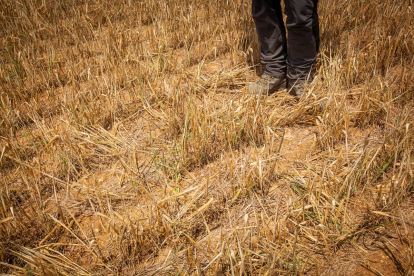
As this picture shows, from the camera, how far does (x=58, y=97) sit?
2.38 meters

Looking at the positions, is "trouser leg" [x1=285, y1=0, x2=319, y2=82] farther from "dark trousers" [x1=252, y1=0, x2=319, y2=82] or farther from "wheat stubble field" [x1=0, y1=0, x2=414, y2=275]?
"wheat stubble field" [x1=0, y1=0, x2=414, y2=275]

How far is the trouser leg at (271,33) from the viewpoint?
2.09m

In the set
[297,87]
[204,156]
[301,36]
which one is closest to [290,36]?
[301,36]

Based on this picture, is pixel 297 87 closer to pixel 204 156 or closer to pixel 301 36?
pixel 301 36

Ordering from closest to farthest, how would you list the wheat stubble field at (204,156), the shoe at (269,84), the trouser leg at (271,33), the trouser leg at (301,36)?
A: the wheat stubble field at (204,156) → the trouser leg at (301,36) → the trouser leg at (271,33) → the shoe at (269,84)

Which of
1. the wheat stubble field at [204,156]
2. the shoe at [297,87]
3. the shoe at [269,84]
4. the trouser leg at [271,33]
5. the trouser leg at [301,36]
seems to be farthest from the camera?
the shoe at [269,84]

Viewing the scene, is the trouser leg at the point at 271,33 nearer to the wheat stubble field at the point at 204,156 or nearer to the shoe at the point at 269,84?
the shoe at the point at 269,84

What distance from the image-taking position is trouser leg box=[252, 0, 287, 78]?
209 cm

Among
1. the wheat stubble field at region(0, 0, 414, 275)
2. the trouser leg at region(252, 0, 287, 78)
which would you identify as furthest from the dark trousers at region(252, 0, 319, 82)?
the wheat stubble field at region(0, 0, 414, 275)

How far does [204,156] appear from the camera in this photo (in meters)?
1.85

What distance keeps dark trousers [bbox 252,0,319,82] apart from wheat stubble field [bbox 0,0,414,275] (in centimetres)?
20

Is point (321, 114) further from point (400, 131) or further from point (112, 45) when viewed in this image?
point (112, 45)

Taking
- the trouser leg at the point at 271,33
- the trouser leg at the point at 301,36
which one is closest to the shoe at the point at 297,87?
the trouser leg at the point at 301,36

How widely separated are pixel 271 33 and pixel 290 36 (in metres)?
0.22
